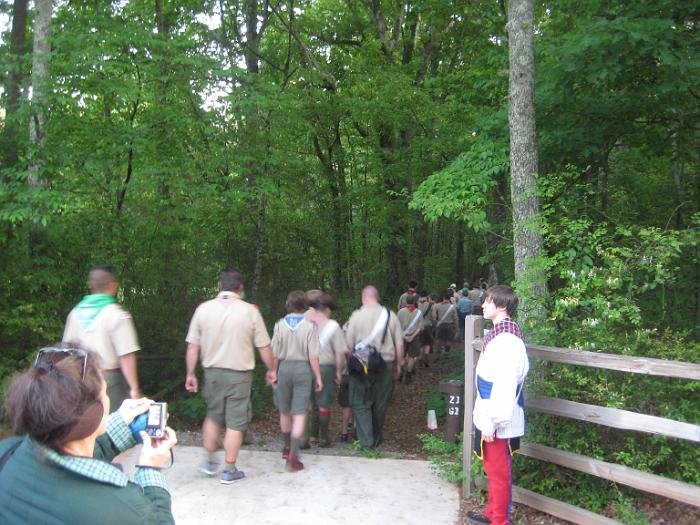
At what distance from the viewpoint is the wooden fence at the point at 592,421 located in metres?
3.73

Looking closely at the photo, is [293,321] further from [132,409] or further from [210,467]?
[132,409]

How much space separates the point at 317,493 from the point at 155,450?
3.35m

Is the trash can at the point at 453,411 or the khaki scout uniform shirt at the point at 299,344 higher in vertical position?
the khaki scout uniform shirt at the point at 299,344

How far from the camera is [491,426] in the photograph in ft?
13.0

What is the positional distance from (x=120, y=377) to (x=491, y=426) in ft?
10.5

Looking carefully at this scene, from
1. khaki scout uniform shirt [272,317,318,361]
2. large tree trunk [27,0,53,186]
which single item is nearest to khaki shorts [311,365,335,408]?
khaki scout uniform shirt [272,317,318,361]

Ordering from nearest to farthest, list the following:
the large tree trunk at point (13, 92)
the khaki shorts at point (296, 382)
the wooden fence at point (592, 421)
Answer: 1. the wooden fence at point (592, 421)
2. the khaki shorts at point (296, 382)
3. the large tree trunk at point (13, 92)

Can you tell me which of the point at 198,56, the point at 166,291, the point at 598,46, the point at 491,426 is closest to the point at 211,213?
the point at 166,291

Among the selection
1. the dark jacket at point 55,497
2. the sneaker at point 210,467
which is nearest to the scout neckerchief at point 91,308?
the sneaker at point 210,467

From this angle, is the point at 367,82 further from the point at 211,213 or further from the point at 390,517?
the point at 390,517

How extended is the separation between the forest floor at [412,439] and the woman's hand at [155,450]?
3.21 metres

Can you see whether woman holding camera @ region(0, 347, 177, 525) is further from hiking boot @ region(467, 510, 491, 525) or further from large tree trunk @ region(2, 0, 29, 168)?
large tree trunk @ region(2, 0, 29, 168)

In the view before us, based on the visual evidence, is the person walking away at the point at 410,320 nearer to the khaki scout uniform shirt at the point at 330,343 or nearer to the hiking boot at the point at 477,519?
the khaki scout uniform shirt at the point at 330,343

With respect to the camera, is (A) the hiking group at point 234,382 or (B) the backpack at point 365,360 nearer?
(A) the hiking group at point 234,382
